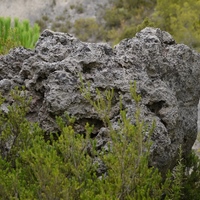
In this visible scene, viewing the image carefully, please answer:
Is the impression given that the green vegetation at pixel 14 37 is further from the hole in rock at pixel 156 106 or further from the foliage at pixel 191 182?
the hole in rock at pixel 156 106

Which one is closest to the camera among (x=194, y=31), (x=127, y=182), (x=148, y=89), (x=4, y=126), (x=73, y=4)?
(x=127, y=182)

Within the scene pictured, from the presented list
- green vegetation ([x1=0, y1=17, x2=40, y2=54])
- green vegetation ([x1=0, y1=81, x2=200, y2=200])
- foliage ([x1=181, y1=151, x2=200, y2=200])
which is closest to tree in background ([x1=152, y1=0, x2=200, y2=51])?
green vegetation ([x1=0, y1=17, x2=40, y2=54])

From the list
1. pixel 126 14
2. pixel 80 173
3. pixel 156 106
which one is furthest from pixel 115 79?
pixel 126 14

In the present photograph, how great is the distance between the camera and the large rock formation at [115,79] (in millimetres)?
3771

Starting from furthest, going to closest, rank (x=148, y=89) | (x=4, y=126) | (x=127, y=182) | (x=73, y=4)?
(x=73, y=4) < (x=148, y=89) < (x=4, y=126) < (x=127, y=182)

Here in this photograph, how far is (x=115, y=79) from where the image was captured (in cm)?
392

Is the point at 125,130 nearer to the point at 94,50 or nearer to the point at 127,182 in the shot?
the point at 127,182

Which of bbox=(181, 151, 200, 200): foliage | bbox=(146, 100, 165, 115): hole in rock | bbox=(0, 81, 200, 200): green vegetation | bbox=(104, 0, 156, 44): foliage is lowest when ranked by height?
bbox=(181, 151, 200, 200): foliage

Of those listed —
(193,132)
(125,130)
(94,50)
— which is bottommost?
(193,132)

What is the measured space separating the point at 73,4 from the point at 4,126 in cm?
2036

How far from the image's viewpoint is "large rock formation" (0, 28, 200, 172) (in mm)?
3771

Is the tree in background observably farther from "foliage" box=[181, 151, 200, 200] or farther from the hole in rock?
the hole in rock

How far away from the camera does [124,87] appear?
386cm

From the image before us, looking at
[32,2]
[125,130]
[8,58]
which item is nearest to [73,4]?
[32,2]
